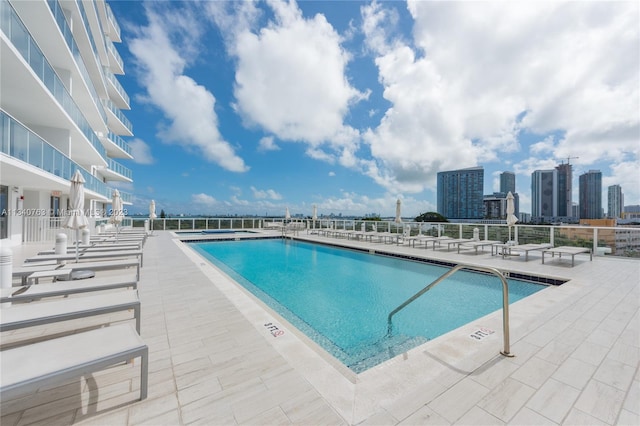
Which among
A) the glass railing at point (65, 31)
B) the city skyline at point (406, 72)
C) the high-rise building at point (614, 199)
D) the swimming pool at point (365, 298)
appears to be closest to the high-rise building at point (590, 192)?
the high-rise building at point (614, 199)

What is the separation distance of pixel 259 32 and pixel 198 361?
14.1 metres

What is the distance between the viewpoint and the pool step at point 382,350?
298 cm

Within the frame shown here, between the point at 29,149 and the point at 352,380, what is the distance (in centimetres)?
969

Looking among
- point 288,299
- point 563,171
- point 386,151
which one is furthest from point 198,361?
point 563,171

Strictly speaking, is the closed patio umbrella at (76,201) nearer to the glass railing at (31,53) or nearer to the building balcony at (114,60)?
the glass railing at (31,53)

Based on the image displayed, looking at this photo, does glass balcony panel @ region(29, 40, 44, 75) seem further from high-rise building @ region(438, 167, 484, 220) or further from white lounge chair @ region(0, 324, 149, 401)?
high-rise building @ region(438, 167, 484, 220)

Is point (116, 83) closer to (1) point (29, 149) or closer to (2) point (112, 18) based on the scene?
(2) point (112, 18)

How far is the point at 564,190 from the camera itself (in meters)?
29.9

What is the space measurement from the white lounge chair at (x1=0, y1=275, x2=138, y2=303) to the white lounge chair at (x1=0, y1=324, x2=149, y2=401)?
5.17 feet

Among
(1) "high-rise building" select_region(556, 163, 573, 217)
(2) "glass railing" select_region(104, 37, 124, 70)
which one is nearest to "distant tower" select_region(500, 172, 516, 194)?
(1) "high-rise building" select_region(556, 163, 573, 217)

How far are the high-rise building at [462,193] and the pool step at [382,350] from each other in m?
29.5

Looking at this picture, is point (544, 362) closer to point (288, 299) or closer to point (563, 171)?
point (288, 299)

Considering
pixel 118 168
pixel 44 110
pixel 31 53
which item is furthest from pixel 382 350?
pixel 118 168

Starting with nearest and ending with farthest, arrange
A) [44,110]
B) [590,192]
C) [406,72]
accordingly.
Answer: [44,110]
[406,72]
[590,192]
